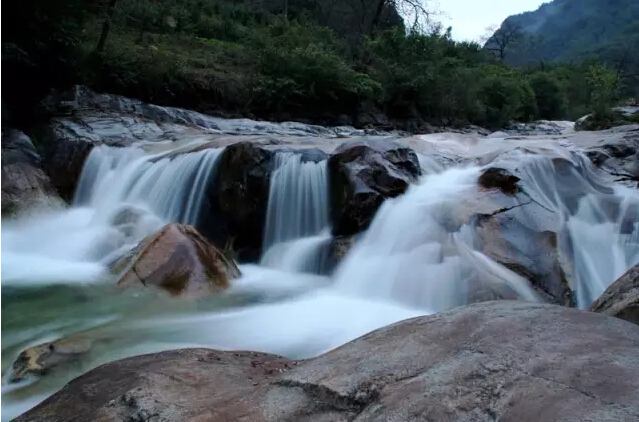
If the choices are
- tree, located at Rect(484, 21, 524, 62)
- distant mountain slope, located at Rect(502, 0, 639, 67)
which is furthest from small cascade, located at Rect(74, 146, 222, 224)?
distant mountain slope, located at Rect(502, 0, 639, 67)

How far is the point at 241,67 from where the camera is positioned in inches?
772

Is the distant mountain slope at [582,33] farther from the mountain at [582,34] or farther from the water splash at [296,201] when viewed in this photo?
the water splash at [296,201]

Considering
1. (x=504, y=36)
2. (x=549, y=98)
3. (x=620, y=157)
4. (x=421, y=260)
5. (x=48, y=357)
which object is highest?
(x=504, y=36)

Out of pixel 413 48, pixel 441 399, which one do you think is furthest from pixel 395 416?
pixel 413 48

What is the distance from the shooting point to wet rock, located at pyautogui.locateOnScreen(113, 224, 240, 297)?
19.6ft

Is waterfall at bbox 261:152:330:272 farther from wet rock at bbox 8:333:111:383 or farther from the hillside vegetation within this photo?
the hillside vegetation

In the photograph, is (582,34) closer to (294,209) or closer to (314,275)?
(294,209)

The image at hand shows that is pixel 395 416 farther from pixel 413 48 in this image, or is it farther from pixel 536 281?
pixel 413 48

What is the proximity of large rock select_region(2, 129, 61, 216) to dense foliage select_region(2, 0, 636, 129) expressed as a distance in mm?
1406

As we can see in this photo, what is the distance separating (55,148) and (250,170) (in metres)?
4.57

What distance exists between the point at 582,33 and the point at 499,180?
307ft

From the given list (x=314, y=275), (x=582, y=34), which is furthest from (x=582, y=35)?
(x=314, y=275)

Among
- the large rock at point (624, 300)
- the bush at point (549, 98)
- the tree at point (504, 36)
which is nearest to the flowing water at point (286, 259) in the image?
the large rock at point (624, 300)

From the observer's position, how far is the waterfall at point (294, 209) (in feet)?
25.7
